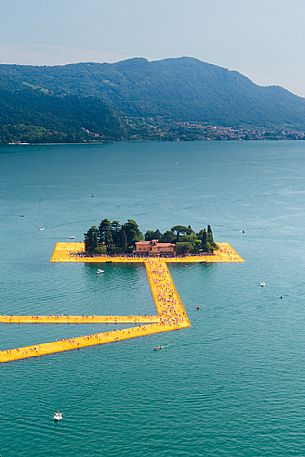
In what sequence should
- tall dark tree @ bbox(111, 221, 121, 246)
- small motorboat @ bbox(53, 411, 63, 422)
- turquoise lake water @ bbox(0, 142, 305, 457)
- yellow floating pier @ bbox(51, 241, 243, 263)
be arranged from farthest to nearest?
tall dark tree @ bbox(111, 221, 121, 246) → yellow floating pier @ bbox(51, 241, 243, 263) → small motorboat @ bbox(53, 411, 63, 422) → turquoise lake water @ bbox(0, 142, 305, 457)

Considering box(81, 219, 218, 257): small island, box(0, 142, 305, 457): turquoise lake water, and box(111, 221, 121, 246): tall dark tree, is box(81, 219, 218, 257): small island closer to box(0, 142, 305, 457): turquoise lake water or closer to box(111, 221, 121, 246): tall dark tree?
box(111, 221, 121, 246): tall dark tree

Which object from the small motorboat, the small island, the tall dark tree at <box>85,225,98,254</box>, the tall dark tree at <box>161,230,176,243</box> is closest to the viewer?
the small motorboat

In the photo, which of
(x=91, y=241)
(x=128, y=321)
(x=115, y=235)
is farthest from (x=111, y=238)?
(x=128, y=321)

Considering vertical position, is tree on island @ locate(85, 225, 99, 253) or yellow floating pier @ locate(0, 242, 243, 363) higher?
tree on island @ locate(85, 225, 99, 253)

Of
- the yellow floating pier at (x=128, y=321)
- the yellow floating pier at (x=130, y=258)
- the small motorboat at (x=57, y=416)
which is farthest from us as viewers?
the yellow floating pier at (x=130, y=258)

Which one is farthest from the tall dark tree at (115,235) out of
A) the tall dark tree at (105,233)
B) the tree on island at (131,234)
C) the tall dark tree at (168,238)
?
the tall dark tree at (168,238)

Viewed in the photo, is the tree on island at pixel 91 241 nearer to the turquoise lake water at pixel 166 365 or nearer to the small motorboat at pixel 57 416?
the turquoise lake water at pixel 166 365

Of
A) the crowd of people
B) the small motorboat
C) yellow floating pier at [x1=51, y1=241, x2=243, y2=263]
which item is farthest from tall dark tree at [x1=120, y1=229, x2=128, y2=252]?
the small motorboat

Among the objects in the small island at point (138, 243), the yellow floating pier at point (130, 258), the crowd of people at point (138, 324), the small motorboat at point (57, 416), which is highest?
the small island at point (138, 243)

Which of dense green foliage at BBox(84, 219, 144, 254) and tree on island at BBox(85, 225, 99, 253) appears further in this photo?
dense green foliage at BBox(84, 219, 144, 254)
